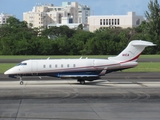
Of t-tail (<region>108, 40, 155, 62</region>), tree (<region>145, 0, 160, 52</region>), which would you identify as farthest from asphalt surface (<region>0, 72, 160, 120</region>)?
tree (<region>145, 0, 160, 52</region>)

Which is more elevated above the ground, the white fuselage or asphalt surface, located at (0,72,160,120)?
the white fuselage

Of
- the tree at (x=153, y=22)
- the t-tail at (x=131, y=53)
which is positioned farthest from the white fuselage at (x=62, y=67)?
the tree at (x=153, y=22)

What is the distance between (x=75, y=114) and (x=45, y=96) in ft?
23.5

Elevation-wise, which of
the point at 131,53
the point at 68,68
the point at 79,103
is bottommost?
the point at 79,103

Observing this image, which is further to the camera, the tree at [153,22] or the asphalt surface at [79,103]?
the tree at [153,22]

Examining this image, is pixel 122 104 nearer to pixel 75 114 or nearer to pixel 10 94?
pixel 75 114

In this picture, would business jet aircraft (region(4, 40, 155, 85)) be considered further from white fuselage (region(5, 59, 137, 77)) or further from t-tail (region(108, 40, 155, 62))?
t-tail (region(108, 40, 155, 62))

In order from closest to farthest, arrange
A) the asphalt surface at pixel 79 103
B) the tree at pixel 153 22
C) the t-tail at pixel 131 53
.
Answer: the asphalt surface at pixel 79 103 < the t-tail at pixel 131 53 < the tree at pixel 153 22

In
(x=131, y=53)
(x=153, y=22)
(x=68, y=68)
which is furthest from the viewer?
(x=153, y=22)

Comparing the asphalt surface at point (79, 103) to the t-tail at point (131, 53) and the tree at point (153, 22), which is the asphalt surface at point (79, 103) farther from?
the tree at point (153, 22)

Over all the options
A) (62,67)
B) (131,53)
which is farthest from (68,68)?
(131,53)

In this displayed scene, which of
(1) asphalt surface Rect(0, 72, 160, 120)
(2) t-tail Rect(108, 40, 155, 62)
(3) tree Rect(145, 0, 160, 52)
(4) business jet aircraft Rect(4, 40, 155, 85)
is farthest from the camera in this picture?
(3) tree Rect(145, 0, 160, 52)

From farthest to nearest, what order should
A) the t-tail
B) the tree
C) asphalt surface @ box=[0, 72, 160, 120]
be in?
the tree < the t-tail < asphalt surface @ box=[0, 72, 160, 120]

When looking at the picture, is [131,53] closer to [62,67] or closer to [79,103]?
[62,67]
